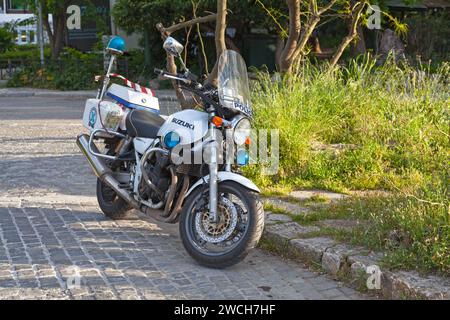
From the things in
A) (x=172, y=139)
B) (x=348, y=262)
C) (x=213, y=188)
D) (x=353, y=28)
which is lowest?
(x=348, y=262)

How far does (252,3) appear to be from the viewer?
19.0 meters

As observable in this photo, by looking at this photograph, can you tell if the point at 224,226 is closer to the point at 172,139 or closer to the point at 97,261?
the point at 172,139

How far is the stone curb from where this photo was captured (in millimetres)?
4480

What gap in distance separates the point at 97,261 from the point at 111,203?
133 cm

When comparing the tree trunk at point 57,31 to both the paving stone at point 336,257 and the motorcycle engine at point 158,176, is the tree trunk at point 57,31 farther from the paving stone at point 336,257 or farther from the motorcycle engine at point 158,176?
the paving stone at point 336,257

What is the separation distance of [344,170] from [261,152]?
3.00 feet

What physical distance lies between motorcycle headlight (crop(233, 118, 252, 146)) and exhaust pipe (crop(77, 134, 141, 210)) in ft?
4.16

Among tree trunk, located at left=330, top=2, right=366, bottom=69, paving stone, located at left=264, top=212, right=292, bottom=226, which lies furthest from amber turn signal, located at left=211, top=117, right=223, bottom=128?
tree trunk, located at left=330, top=2, right=366, bottom=69

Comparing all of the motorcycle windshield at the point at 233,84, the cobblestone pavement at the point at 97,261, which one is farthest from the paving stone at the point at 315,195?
the motorcycle windshield at the point at 233,84

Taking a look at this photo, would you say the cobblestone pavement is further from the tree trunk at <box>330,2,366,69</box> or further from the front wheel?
the tree trunk at <box>330,2,366,69</box>

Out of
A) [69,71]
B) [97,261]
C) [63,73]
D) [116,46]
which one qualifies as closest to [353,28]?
[116,46]

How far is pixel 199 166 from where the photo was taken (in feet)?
18.3
